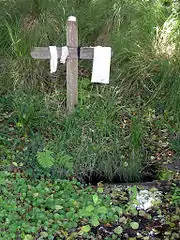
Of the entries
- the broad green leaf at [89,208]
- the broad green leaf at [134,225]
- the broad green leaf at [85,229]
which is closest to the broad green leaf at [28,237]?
the broad green leaf at [85,229]

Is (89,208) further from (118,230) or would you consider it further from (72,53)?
(72,53)

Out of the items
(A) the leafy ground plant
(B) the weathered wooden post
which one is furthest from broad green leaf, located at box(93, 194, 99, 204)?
(B) the weathered wooden post

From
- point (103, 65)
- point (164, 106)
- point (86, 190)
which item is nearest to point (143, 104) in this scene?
point (164, 106)

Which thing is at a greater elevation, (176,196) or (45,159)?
(45,159)

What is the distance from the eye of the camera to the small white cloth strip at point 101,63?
447 cm

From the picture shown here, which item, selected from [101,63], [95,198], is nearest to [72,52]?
[101,63]

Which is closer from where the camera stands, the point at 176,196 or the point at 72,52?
the point at 176,196

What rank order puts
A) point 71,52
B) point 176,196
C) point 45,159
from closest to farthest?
point 176,196, point 45,159, point 71,52

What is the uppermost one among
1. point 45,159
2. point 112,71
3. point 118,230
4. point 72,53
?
point 72,53

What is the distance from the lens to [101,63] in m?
4.52

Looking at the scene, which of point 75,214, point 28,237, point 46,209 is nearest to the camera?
point 28,237

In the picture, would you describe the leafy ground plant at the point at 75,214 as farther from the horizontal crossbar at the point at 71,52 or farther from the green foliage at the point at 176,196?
the horizontal crossbar at the point at 71,52

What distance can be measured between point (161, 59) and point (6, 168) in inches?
97.5

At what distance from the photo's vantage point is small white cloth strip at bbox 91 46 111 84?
4.47 meters
